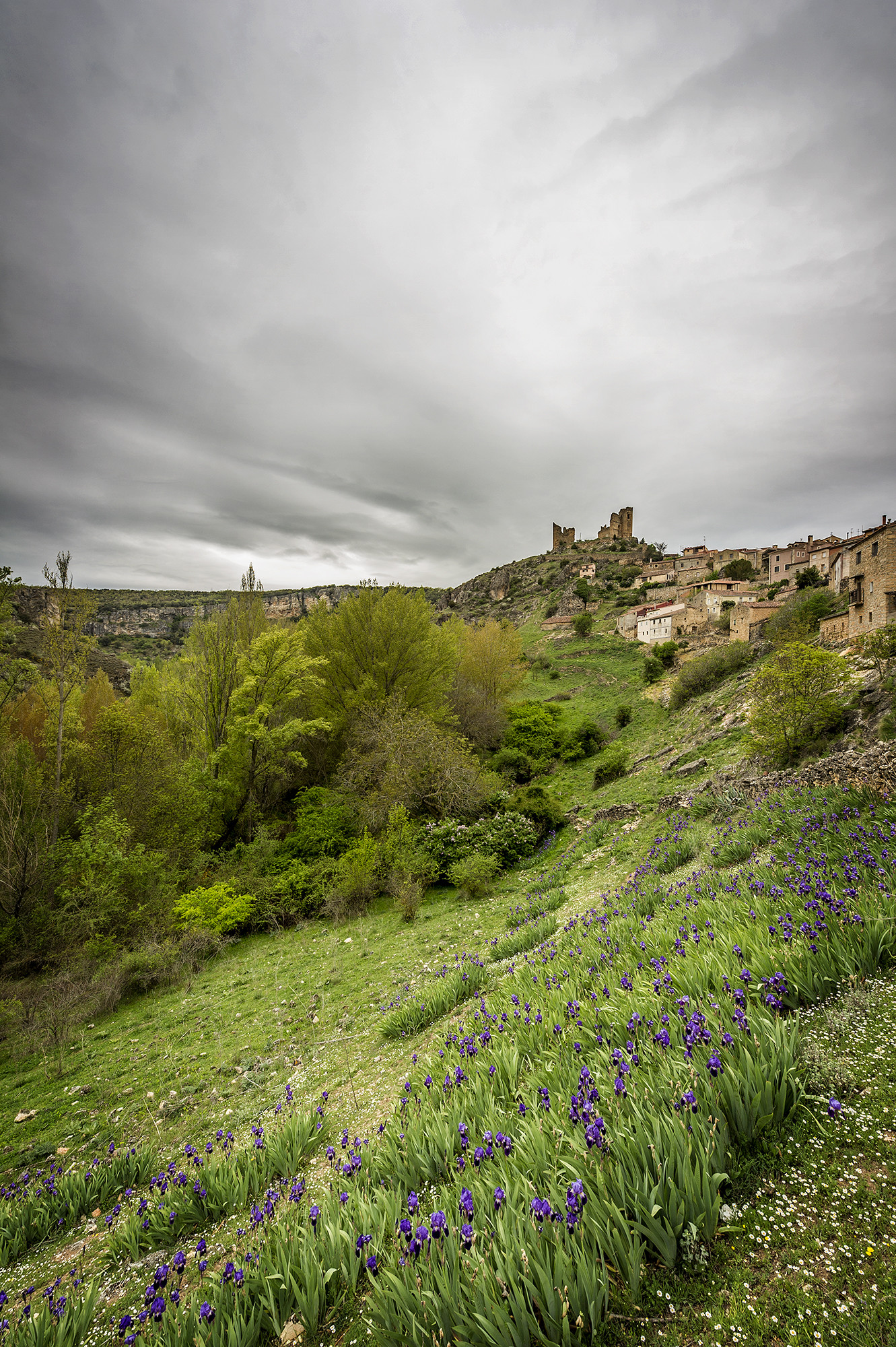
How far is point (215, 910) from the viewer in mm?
12531

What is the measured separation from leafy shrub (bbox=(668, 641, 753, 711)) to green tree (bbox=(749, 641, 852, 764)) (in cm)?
1444

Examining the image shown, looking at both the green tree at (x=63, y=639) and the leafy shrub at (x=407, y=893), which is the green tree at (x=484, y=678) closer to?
the leafy shrub at (x=407, y=893)

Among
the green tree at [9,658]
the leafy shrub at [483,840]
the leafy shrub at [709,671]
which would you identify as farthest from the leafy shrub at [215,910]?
the leafy shrub at [709,671]

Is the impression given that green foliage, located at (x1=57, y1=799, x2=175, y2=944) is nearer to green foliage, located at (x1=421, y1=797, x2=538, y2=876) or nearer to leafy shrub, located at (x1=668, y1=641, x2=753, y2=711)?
green foliage, located at (x1=421, y1=797, x2=538, y2=876)

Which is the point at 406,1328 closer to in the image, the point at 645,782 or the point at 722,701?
the point at 645,782

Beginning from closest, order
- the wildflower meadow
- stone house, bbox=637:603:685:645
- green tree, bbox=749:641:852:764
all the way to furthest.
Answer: the wildflower meadow → green tree, bbox=749:641:852:764 → stone house, bbox=637:603:685:645

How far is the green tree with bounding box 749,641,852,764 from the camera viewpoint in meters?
9.96

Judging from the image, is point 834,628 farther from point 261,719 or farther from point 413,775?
point 261,719

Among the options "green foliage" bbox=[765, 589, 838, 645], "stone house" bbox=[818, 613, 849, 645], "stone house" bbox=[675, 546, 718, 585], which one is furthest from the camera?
"stone house" bbox=[675, 546, 718, 585]

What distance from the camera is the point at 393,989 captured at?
774 centimetres

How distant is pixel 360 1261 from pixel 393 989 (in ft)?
19.4

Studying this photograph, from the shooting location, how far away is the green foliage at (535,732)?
24828 millimetres

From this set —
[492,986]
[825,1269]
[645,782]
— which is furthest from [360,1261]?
[645,782]

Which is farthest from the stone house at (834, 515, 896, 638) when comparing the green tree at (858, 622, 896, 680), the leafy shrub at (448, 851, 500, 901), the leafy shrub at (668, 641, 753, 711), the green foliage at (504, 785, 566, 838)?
the leafy shrub at (448, 851, 500, 901)
